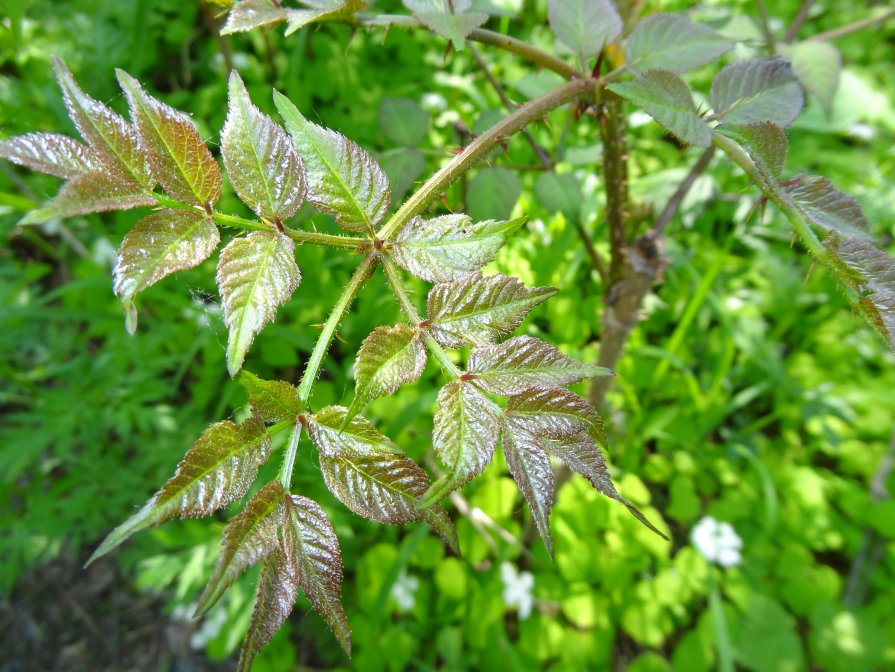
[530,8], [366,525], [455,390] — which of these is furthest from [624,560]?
[530,8]

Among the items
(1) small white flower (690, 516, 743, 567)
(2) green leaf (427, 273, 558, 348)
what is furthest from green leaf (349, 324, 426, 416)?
(1) small white flower (690, 516, 743, 567)

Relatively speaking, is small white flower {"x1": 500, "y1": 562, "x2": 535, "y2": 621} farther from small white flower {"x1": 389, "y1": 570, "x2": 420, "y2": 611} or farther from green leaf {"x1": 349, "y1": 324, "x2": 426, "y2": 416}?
green leaf {"x1": 349, "y1": 324, "x2": 426, "y2": 416}

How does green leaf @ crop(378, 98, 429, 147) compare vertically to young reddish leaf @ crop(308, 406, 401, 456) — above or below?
above

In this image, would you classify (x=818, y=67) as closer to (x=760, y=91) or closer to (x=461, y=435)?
(x=760, y=91)

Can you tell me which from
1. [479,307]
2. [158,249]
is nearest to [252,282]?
[158,249]

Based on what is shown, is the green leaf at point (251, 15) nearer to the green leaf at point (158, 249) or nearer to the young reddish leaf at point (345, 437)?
the green leaf at point (158, 249)
